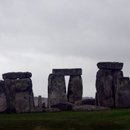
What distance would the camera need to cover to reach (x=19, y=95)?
173 ft

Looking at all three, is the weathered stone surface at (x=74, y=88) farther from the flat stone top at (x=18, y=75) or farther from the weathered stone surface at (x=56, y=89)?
the flat stone top at (x=18, y=75)

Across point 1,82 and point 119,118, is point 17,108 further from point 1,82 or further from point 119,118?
point 119,118

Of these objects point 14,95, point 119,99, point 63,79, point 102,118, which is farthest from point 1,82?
point 102,118

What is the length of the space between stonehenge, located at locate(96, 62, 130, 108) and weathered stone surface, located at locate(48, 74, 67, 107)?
378 centimetres

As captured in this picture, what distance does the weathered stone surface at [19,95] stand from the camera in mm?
52344

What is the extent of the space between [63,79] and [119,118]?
65.1ft

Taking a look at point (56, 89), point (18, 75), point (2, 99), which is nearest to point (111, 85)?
point (56, 89)

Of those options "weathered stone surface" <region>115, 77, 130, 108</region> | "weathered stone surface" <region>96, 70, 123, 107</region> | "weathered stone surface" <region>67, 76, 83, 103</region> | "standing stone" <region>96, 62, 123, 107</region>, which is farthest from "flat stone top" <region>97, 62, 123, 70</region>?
"weathered stone surface" <region>67, 76, 83, 103</region>

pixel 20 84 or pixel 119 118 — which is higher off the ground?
pixel 20 84

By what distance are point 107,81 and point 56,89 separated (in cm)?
550

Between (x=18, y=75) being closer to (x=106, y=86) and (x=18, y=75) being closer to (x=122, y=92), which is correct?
(x=106, y=86)

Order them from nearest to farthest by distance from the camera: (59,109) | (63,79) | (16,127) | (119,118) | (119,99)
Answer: (16,127) < (119,118) < (59,109) < (119,99) < (63,79)

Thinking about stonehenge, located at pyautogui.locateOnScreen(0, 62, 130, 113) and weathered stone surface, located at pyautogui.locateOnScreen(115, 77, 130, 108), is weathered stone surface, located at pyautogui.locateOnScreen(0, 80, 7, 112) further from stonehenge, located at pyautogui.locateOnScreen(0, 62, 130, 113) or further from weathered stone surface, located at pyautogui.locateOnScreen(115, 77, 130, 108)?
weathered stone surface, located at pyautogui.locateOnScreen(115, 77, 130, 108)

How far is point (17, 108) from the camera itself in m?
52.1
